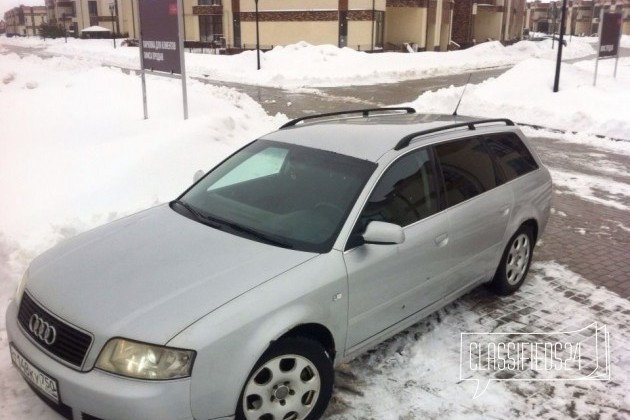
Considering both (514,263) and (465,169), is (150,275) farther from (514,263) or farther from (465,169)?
(514,263)

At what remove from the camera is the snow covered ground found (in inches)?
149

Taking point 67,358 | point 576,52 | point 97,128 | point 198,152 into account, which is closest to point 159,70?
point 97,128

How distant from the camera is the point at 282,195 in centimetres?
403

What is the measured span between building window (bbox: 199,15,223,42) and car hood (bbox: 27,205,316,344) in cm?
4647

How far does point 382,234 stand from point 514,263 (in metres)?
2.28

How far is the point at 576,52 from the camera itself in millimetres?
49875

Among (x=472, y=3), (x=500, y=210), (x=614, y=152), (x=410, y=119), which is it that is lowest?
(x=614, y=152)

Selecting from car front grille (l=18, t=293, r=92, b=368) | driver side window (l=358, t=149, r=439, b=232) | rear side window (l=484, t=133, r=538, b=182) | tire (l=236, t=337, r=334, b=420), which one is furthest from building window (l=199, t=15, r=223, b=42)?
tire (l=236, t=337, r=334, b=420)

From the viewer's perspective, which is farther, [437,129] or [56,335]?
[437,129]

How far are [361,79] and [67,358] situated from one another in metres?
27.2

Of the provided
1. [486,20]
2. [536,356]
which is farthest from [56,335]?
[486,20]

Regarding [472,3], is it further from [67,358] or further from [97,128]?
[67,358]

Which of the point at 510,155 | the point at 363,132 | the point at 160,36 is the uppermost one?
the point at 160,36

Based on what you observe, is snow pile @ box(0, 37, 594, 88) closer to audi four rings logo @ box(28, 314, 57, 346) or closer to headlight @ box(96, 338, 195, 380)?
audi four rings logo @ box(28, 314, 57, 346)
